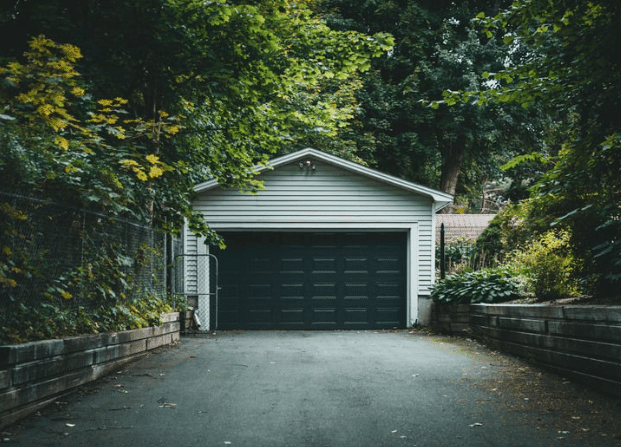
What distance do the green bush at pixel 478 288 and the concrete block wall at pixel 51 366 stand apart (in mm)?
6879

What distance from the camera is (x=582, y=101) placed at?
6910mm

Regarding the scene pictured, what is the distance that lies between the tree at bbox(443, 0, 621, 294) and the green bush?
426 cm

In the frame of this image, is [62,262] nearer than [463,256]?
Yes

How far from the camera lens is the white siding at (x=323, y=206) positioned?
56.7 ft

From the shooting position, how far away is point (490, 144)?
91.6ft

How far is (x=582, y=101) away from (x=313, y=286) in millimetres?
11128

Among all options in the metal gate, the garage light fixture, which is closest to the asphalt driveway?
the metal gate

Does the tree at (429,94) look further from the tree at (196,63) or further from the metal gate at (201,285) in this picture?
the tree at (196,63)

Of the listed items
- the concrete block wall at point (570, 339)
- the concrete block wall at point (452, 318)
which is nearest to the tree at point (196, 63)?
the concrete block wall at point (452, 318)

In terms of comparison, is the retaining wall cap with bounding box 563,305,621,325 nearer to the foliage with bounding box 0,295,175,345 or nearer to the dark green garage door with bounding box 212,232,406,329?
the foliage with bounding box 0,295,175,345

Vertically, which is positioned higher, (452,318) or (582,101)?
(582,101)

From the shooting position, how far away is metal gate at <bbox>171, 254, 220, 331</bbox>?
16969 millimetres

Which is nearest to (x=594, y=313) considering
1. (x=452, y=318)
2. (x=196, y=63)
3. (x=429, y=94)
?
(x=196, y=63)

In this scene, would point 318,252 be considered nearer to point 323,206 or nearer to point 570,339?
point 323,206
